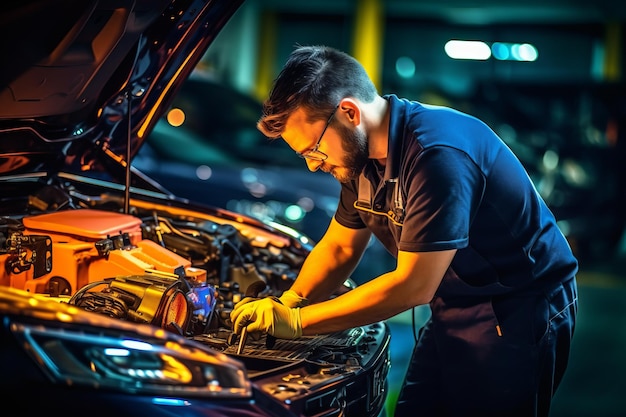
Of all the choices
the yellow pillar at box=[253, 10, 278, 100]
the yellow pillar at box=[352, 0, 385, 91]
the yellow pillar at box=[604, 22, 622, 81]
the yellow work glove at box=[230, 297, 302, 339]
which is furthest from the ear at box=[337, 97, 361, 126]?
the yellow pillar at box=[604, 22, 622, 81]

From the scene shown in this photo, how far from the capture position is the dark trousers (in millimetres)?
Result: 2336

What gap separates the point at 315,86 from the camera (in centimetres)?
221

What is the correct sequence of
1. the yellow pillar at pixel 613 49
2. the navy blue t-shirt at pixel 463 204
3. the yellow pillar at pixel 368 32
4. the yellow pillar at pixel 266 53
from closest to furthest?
1. the navy blue t-shirt at pixel 463 204
2. the yellow pillar at pixel 368 32
3. the yellow pillar at pixel 266 53
4. the yellow pillar at pixel 613 49

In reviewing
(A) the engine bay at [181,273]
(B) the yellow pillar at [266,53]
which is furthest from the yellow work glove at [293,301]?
(B) the yellow pillar at [266,53]

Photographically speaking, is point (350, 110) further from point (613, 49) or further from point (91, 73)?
point (613, 49)

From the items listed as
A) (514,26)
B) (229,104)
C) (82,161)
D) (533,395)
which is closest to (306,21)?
(514,26)

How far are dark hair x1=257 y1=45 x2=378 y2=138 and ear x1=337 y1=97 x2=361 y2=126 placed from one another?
0.05ft

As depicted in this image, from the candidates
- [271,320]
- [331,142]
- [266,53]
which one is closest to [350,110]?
[331,142]

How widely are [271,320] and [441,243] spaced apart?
492mm

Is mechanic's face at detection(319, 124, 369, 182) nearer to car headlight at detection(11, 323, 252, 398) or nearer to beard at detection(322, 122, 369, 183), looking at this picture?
beard at detection(322, 122, 369, 183)

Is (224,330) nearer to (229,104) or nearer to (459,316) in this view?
(459,316)

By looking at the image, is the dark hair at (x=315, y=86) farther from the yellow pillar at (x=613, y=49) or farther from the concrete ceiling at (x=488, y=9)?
the yellow pillar at (x=613, y=49)

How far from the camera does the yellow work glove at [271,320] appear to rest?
2260 mm

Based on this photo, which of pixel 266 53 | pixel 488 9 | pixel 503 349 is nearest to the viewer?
pixel 503 349
